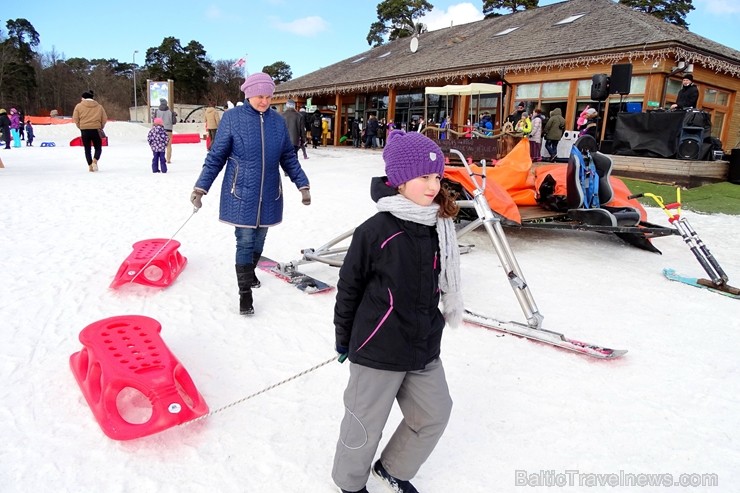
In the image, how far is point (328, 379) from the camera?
2.93m

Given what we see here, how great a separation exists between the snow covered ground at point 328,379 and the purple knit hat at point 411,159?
1.32 metres

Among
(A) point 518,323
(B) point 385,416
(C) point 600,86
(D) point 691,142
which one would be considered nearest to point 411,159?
(B) point 385,416

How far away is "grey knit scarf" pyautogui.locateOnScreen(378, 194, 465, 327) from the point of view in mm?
1844

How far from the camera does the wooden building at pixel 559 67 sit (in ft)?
43.9

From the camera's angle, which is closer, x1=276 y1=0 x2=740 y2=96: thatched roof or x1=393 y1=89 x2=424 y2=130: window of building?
x1=276 y1=0 x2=740 y2=96: thatched roof

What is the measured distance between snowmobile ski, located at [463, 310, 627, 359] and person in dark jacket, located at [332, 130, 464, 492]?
175 cm

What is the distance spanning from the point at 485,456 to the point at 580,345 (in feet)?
4.46

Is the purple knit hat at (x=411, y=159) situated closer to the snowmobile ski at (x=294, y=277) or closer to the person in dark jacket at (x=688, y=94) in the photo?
the snowmobile ski at (x=294, y=277)

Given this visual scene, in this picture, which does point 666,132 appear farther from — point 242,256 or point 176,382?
point 176,382

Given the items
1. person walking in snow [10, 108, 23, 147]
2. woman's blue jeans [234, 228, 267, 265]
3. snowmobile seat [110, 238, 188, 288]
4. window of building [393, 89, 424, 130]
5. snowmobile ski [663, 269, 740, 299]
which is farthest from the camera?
window of building [393, 89, 424, 130]

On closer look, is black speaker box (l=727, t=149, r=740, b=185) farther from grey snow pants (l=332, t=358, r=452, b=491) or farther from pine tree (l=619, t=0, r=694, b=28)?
pine tree (l=619, t=0, r=694, b=28)

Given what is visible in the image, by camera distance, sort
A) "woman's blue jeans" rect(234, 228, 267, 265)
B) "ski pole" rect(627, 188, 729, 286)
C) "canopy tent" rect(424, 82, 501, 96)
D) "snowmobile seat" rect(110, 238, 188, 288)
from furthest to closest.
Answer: "canopy tent" rect(424, 82, 501, 96)
"ski pole" rect(627, 188, 729, 286)
"snowmobile seat" rect(110, 238, 188, 288)
"woman's blue jeans" rect(234, 228, 267, 265)

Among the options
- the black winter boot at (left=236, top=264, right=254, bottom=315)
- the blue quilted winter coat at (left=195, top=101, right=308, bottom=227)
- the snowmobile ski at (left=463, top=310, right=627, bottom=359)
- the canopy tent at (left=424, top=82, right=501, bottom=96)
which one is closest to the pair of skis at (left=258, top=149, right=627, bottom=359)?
the snowmobile ski at (left=463, top=310, right=627, bottom=359)

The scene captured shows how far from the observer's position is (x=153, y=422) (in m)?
2.24
